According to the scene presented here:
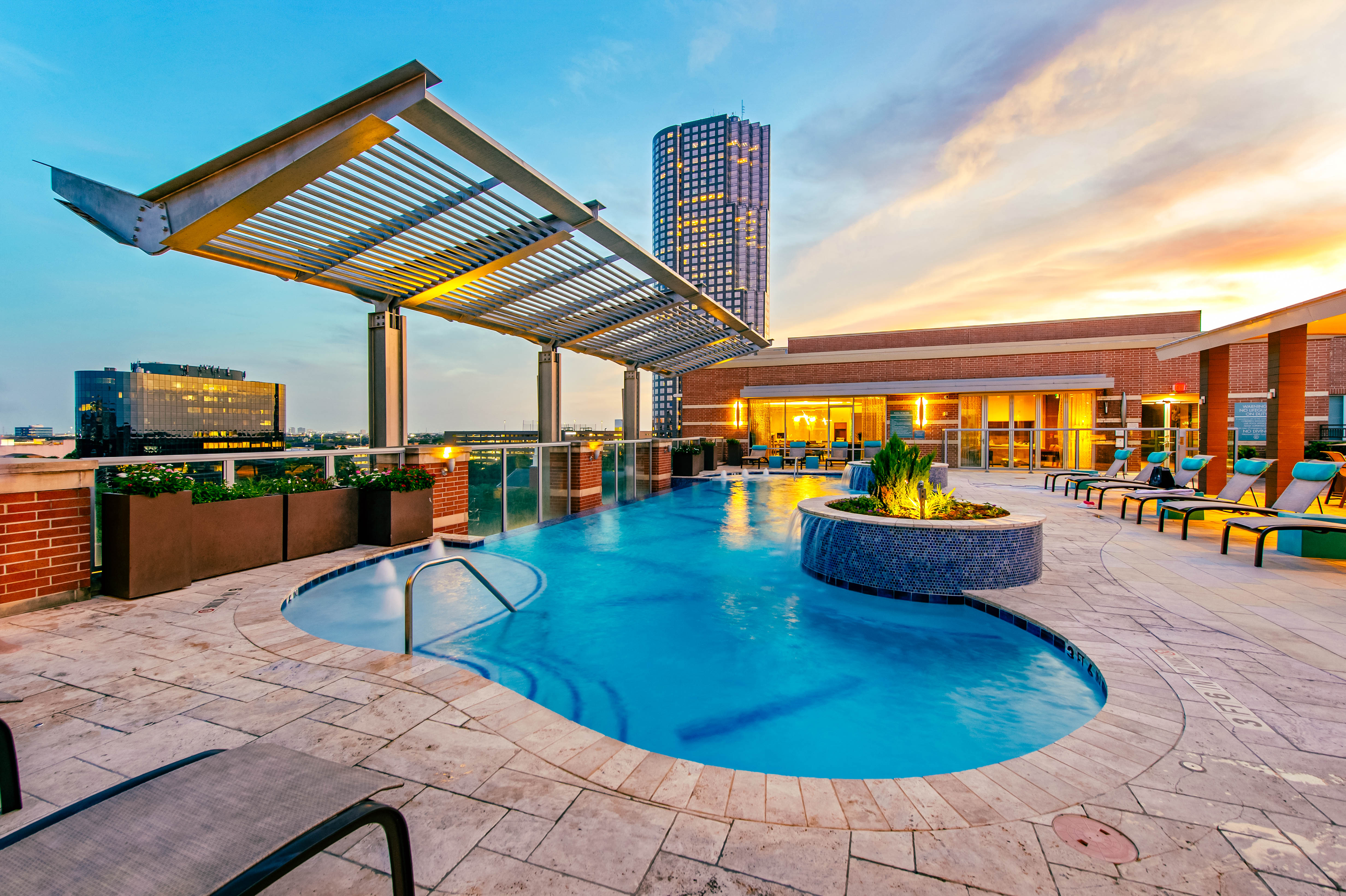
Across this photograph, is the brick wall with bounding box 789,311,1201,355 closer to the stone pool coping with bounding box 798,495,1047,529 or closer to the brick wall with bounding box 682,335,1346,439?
the brick wall with bounding box 682,335,1346,439

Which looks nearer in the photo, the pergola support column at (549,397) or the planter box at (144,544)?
the planter box at (144,544)

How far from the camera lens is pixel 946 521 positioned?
5395 millimetres

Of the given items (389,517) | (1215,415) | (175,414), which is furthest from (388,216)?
(1215,415)

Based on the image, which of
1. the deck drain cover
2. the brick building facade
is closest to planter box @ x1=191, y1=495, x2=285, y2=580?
the deck drain cover

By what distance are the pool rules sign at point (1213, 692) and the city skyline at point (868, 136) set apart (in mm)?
6791

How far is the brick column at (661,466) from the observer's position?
14.5 meters

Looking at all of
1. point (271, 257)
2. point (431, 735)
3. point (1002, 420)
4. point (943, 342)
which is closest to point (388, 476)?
point (271, 257)

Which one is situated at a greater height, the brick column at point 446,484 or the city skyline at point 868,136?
the city skyline at point 868,136

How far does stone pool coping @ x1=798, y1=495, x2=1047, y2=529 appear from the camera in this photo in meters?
5.26

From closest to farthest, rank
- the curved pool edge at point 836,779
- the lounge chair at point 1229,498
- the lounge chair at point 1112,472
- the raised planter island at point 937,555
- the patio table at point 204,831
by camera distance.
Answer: the patio table at point 204,831, the curved pool edge at point 836,779, the raised planter island at point 937,555, the lounge chair at point 1229,498, the lounge chair at point 1112,472

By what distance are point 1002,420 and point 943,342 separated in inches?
195

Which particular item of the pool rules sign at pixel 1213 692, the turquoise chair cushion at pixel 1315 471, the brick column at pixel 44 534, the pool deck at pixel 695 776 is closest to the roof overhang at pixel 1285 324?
the turquoise chair cushion at pixel 1315 471

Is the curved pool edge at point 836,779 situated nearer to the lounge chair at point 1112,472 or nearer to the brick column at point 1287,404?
the brick column at point 1287,404

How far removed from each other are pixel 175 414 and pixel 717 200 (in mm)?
119980
